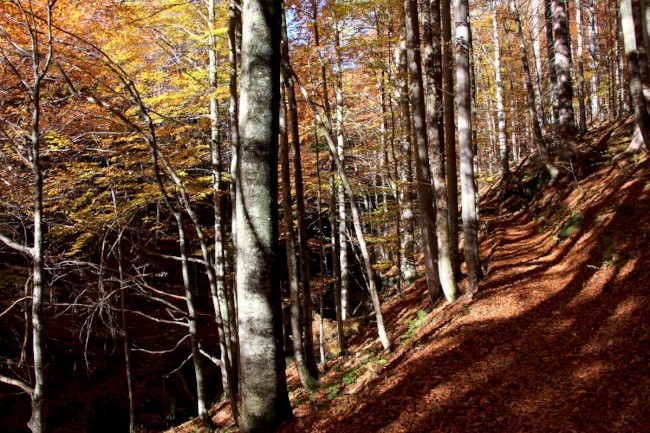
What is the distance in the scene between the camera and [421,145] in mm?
8555

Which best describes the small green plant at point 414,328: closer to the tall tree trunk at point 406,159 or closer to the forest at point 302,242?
the forest at point 302,242

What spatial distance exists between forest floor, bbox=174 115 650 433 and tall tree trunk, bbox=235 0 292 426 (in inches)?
15.4

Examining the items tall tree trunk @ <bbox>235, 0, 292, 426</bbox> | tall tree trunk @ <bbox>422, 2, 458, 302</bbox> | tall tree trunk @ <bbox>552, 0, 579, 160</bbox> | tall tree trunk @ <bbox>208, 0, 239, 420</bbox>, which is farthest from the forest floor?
tall tree trunk @ <bbox>552, 0, 579, 160</bbox>

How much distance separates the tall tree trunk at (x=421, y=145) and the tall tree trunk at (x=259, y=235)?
18.1ft

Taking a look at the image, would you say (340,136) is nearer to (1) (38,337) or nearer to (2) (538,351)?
(2) (538,351)

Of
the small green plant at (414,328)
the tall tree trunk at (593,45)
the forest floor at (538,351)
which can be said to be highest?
the tall tree trunk at (593,45)

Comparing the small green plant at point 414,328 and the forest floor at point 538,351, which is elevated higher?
the forest floor at point 538,351

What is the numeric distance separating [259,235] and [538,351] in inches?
139

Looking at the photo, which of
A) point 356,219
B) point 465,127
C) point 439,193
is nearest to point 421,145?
point 439,193

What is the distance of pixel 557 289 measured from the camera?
6.34 meters

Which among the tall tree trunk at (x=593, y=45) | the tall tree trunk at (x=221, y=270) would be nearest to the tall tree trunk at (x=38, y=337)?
the tall tree trunk at (x=221, y=270)

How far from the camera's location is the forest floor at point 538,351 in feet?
10.8

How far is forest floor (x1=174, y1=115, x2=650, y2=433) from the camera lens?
328cm

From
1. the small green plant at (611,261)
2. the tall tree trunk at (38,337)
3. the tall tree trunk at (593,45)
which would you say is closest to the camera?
the tall tree trunk at (38,337)
